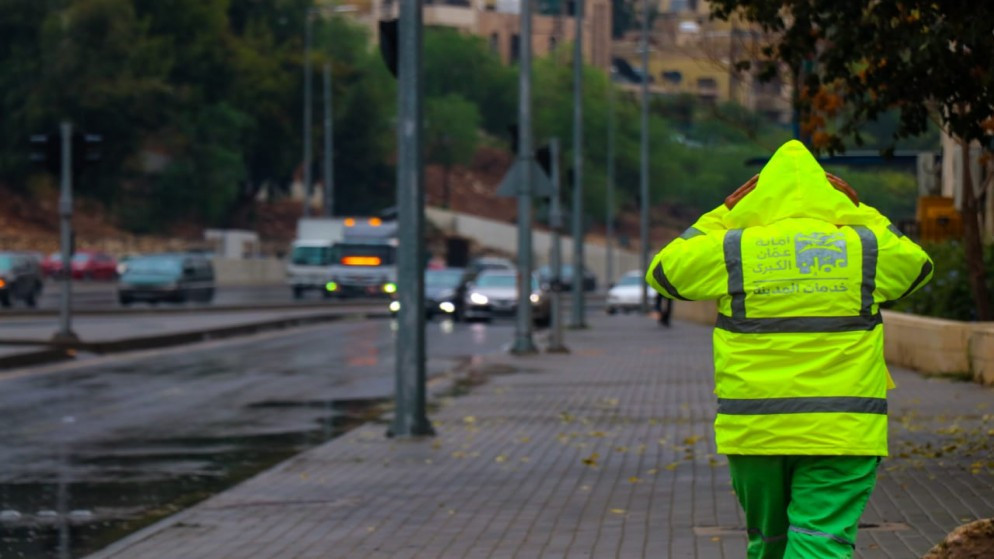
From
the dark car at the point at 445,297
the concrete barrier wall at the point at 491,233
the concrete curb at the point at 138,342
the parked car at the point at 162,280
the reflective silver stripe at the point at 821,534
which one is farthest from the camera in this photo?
the concrete barrier wall at the point at 491,233

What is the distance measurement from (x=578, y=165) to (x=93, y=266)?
1618 inches

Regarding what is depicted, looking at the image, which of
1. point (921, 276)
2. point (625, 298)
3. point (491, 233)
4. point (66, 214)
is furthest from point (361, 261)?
point (921, 276)

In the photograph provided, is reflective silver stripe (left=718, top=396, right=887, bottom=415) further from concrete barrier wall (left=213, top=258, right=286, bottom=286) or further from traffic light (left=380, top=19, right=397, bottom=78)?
concrete barrier wall (left=213, top=258, right=286, bottom=286)

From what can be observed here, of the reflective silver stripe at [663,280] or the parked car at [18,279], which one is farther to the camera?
the parked car at [18,279]

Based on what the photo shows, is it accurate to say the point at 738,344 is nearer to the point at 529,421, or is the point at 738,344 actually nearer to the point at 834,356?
the point at 834,356

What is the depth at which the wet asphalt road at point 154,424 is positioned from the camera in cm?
1048

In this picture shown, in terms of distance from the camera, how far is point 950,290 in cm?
2127

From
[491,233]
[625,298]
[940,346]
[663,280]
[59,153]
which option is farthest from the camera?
[491,233]

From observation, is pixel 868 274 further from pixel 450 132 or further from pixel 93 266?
pixel 450 132

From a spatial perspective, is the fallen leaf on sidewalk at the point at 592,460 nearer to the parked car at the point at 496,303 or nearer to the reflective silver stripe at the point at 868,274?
the reflective silver stripe at the point at 868,274

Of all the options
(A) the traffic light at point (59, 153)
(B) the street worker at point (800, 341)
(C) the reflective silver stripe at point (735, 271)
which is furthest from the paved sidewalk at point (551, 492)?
(A) the traffic light at point (59, 153)

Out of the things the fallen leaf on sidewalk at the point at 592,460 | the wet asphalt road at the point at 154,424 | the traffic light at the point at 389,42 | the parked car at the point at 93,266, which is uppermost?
the traffic light at the point at 389,42

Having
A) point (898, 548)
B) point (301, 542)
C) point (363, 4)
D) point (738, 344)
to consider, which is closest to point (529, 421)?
point (301, 542)

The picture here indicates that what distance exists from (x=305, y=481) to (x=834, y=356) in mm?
6760
